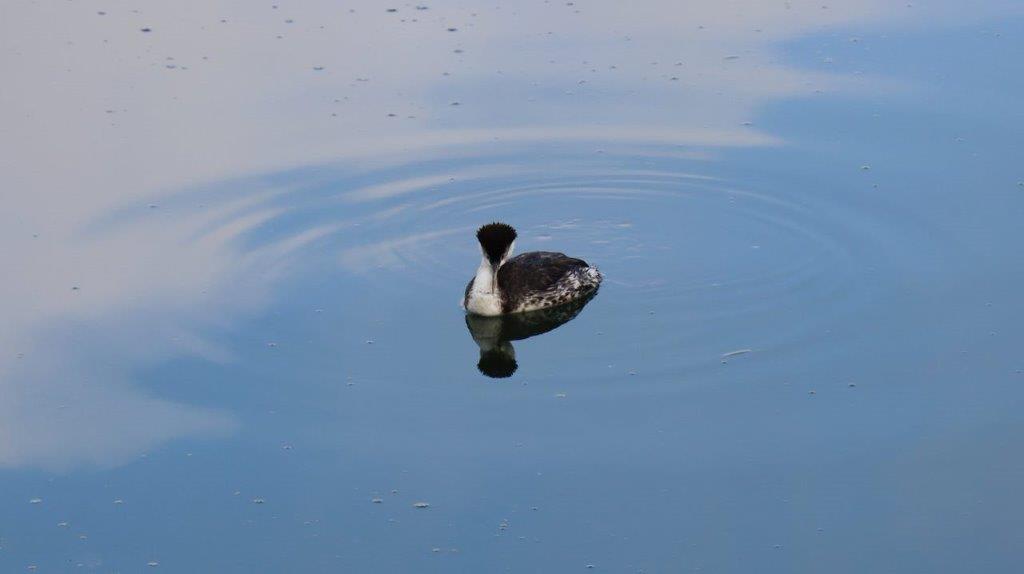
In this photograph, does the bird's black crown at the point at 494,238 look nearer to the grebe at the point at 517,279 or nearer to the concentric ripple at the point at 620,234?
the grebe at the point at 517,279

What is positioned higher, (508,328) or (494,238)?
(494,238)

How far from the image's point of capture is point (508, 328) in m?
12.4

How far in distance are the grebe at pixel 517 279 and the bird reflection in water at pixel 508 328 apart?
0.05 m

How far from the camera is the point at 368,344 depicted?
11586 millimetres

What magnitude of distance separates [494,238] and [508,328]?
71 centimetres

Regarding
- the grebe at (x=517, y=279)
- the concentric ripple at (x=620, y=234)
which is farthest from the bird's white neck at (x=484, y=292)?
the concentric ripple at (x=620, y=234)

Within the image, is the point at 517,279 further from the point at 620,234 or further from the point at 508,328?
the point at 620,234

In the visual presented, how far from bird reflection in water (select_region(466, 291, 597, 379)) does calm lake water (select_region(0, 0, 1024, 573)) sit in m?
0.05

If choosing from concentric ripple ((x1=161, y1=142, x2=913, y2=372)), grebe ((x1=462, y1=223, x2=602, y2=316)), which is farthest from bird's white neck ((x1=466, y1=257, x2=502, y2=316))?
Result: concentric ripple ((x1=161, y1=142, x2=913, y2=372))

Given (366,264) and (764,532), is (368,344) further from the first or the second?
(764,532)

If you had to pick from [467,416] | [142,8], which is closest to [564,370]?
[467,416]

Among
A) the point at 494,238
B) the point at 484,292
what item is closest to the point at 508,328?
the point at 484,292

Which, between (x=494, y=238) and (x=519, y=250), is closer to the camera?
(x=494, y=238)

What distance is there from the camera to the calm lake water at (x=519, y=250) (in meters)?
9.45
